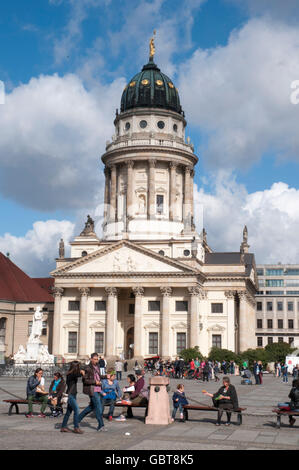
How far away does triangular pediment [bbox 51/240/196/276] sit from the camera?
67.8 meters

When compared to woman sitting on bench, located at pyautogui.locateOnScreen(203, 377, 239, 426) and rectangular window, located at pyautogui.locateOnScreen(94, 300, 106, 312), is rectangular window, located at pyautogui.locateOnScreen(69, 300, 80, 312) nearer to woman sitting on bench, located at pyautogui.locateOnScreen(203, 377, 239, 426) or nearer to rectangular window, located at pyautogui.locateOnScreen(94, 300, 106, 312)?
rectangular window, located at pyautogui.locateOnScreen(94, 300, 106, 312)

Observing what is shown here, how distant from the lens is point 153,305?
69562mm

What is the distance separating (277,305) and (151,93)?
55090 mm

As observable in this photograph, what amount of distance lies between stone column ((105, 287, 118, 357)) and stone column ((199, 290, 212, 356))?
32.5ft

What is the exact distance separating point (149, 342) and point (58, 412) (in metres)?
49.0

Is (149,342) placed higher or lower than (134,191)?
lower

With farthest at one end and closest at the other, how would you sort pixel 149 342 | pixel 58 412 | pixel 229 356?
pixel 149 342 → pixel 229 356 → pixel 58 412

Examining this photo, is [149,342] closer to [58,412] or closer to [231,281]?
[231,281]

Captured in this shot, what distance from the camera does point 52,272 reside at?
231 ft

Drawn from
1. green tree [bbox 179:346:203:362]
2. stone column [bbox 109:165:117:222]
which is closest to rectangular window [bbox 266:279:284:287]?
stone column [bbox 109:165:117:222]

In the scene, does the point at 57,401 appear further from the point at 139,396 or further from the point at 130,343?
the point at 130,343

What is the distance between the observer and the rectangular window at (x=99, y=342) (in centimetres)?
6969
